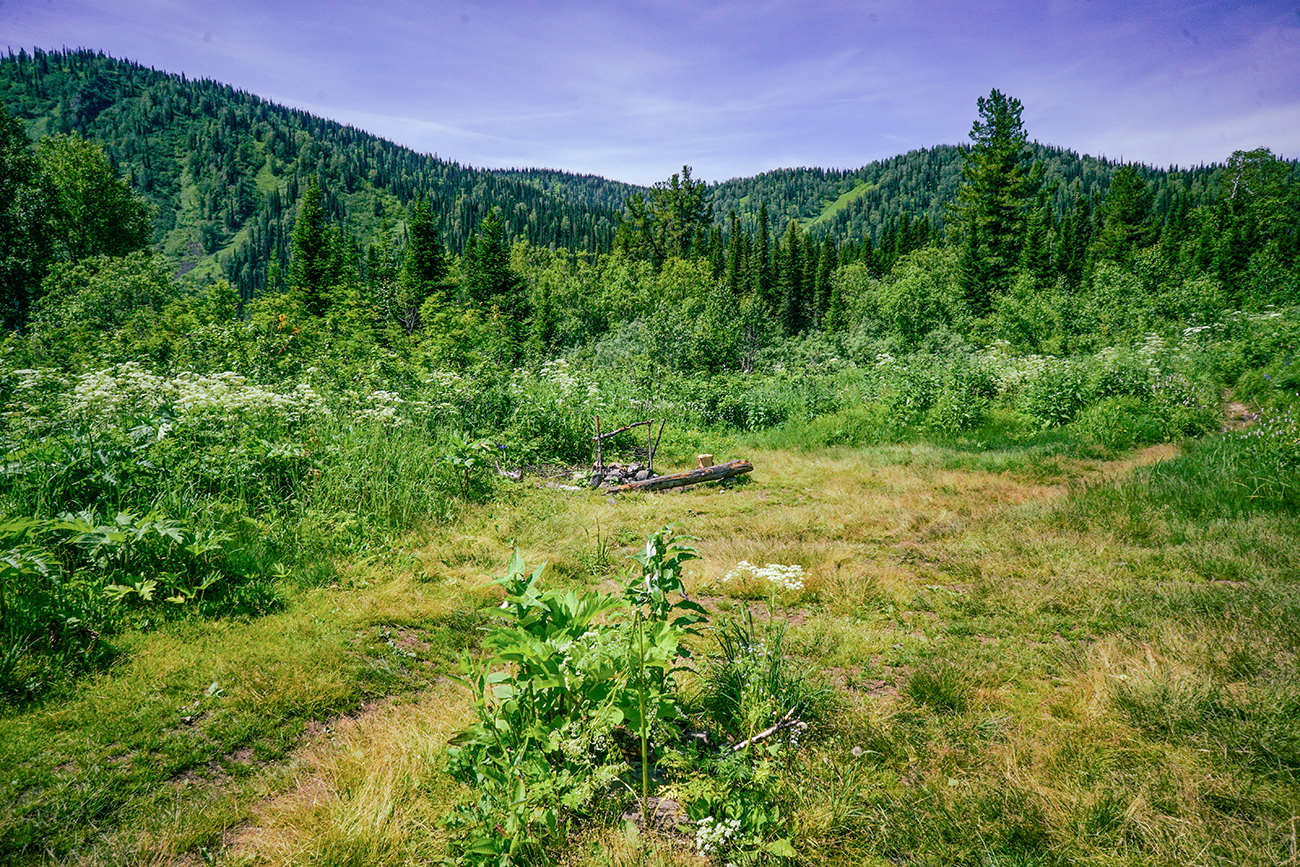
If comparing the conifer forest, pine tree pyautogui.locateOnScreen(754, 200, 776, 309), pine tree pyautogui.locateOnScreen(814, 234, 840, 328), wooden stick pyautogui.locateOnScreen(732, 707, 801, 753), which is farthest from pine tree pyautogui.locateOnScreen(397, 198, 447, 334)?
wooden stick pyautogui.locateOnScreen(732, 707, 801, 753)

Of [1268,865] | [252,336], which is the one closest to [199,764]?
[1268,865]

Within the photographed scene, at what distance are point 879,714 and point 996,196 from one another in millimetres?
45673

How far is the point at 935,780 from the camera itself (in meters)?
2.62

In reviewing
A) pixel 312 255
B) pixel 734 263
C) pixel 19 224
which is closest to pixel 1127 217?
pixel 734 263

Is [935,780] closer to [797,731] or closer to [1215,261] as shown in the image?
[797,731]

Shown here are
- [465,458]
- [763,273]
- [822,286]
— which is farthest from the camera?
[822,286]

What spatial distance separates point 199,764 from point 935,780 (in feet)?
12.2

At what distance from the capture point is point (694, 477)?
9727mm

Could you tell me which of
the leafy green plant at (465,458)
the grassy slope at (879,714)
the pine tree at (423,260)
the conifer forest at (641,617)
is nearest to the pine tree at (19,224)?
the pine tree at (423,260)

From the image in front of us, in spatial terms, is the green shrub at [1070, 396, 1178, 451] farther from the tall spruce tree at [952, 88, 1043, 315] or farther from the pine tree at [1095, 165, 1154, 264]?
the pine tree at [1095, 165, 1154, 264]

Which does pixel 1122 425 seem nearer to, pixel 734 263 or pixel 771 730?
pixel 771 730

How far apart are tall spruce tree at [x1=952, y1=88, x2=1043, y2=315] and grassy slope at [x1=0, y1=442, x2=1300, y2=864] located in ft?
124

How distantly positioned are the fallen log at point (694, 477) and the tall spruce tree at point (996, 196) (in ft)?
114

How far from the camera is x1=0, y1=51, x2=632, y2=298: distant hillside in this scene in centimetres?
11750
